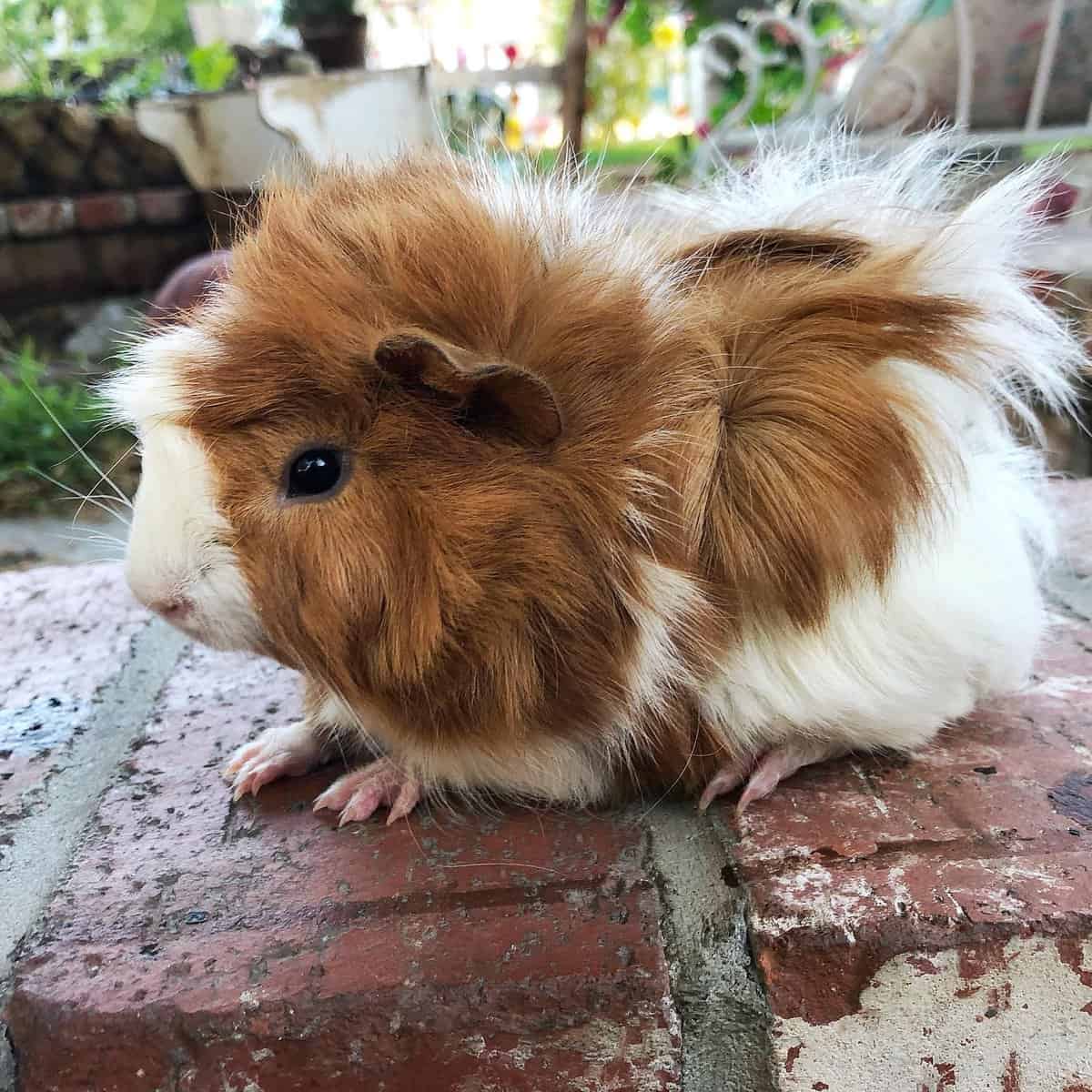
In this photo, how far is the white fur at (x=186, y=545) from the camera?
52cm

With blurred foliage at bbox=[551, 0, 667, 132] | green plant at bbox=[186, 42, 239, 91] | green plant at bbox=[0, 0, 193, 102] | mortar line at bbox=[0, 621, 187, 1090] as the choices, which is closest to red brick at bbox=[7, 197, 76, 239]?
green plant at bbox=[0, 0, 193, 102]

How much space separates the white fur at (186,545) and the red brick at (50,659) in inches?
7.5

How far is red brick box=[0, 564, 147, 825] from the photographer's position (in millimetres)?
645

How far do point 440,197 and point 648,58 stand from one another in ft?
16.6

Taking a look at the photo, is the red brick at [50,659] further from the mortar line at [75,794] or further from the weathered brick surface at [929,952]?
the weathered brick surface at [929,952]

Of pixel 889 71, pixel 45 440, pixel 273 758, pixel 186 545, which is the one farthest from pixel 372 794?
pixel 889 71

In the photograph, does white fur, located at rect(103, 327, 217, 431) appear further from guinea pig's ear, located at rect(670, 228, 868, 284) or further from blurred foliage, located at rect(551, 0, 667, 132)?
blurred foliage, located at rect(551, 0, 667, 132)

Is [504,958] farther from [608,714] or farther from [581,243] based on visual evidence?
[581,243]

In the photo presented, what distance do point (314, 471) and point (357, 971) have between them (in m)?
0.25

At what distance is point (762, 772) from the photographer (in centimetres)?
58

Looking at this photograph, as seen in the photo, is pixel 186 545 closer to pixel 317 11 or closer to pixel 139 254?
pixel 139 254

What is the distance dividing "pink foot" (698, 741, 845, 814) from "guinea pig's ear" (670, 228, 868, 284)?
0.29 metres

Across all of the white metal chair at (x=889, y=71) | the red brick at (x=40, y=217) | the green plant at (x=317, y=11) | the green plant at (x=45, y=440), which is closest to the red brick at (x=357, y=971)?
the green plant at (x=45, y=440)

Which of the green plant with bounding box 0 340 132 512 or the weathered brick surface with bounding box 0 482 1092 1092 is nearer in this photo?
the weathered brick surface with bounding box 0 482 1092 1092
